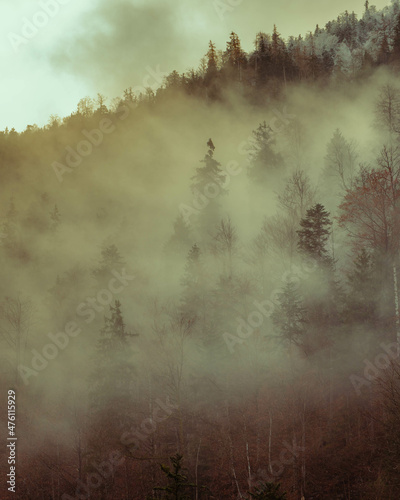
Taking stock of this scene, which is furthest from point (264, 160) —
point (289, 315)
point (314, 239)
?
point (289, 315)

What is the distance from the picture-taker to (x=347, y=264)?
40562 millimetres

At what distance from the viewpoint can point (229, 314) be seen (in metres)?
37.2

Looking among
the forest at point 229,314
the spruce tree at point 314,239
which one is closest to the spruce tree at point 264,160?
the forest at point 229,314

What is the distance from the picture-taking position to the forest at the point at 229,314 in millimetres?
24922

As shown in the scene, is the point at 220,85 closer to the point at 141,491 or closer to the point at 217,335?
the point at 217,335

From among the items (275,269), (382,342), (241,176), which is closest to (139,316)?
(275,269)

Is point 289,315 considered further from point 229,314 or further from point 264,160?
point 264,160

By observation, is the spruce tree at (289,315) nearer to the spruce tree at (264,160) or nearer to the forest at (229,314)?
the forest at (229,314)

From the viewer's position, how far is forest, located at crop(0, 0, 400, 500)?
2492 centimetres

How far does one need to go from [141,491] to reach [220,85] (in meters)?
96.3

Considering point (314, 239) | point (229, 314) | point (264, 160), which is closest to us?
point (314, 239)

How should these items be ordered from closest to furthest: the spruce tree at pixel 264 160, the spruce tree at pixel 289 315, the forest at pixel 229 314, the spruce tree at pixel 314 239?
the forest at pixel 229 314, the spruce tree at pixel 289 315, the spruce tree at pixel 314 239, the spruce tree at pixel 264 160

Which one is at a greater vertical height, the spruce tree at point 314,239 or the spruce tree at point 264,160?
the spruce tree at point 264,160

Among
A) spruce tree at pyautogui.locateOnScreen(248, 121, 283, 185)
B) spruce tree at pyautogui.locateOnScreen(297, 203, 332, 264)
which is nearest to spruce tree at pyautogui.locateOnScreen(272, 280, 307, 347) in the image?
spruce tree at pyautogui.locateOnScreen(297, 203, 332, 264)
